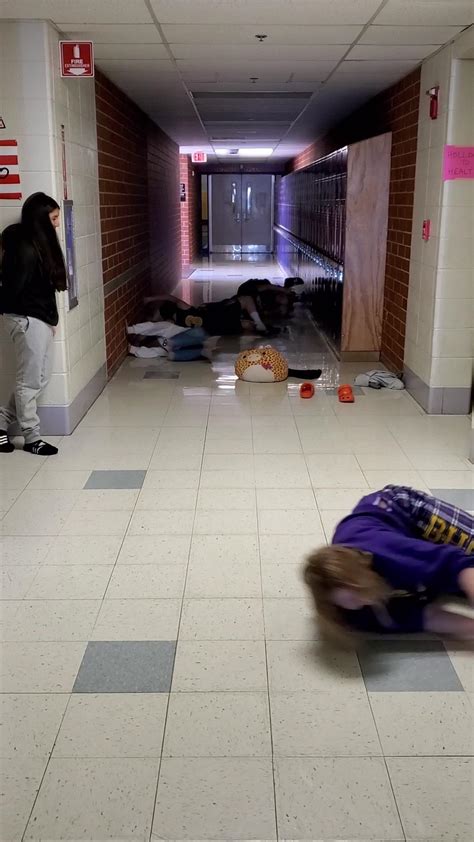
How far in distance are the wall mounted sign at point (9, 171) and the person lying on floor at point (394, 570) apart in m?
2.89

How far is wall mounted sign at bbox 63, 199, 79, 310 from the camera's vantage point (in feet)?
15.5

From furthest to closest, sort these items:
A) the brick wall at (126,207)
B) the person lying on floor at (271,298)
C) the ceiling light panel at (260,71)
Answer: the person lying on floor at (271,298)
the brick wall at (126,207)
the ceiling light panel at (260,71)

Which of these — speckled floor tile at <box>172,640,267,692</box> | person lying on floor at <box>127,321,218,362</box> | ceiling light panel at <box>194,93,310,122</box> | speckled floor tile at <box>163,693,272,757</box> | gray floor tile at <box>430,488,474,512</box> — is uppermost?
ceiling light panel at <box>194,93,310,122</box>

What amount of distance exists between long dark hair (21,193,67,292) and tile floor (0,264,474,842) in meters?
1.07

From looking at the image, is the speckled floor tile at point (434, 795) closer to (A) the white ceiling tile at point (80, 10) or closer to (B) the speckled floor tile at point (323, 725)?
(B) the speckled floor tile at point (323, 725)

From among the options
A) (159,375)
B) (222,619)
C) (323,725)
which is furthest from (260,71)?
(323,725)

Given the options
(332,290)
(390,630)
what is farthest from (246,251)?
(390,630)

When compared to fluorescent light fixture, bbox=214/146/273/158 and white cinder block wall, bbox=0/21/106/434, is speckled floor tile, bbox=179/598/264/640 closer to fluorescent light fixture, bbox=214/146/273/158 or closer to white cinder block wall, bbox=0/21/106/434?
white cinder block wall, bbox=0/21/106/434

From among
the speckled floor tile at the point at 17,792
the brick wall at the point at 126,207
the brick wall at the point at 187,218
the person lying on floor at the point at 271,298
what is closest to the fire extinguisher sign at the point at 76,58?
the brick wall at the point at 126,207

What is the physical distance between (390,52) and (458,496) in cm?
308

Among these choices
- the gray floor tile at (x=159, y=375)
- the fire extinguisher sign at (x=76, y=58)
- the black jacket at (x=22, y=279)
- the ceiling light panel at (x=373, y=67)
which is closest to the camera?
the black jacket at (x=22, y=279)

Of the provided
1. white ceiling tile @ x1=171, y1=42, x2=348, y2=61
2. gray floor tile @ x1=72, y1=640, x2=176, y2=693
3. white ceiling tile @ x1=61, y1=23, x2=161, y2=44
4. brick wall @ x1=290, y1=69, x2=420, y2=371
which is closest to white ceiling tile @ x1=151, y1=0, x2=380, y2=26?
white ceiling tile @ x1=61, y1=23, x2=161, y2=44

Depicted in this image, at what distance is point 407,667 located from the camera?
2.43m

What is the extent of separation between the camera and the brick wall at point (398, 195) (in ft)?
19.2
